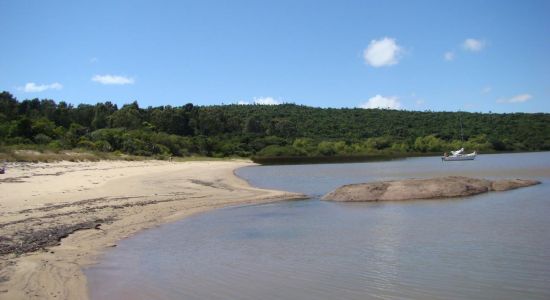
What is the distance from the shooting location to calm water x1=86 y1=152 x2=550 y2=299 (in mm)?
8156

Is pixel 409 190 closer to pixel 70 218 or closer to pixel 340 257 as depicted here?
pixel 340 257

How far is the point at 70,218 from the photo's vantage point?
1471 cm

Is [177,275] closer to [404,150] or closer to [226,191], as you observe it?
[226,191]

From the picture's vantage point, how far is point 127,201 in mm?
19969

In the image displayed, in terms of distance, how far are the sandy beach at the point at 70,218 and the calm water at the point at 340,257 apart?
2.14 feet

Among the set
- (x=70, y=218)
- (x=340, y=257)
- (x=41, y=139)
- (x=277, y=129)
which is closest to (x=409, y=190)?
(x=340, y=257)

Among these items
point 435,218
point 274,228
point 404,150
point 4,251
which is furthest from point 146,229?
point 404,150

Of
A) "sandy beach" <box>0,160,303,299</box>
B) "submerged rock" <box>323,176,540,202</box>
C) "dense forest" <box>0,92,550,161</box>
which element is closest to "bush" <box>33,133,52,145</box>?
"dense forest" <box>0,92,550,161</box>

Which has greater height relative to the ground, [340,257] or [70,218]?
[70,218]

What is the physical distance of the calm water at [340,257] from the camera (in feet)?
26.8

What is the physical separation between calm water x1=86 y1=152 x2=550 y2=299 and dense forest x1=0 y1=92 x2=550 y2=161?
5790 cm

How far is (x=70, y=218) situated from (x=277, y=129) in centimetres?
12437

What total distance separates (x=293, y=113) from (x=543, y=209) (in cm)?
15102

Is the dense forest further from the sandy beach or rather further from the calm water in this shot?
the calm water
